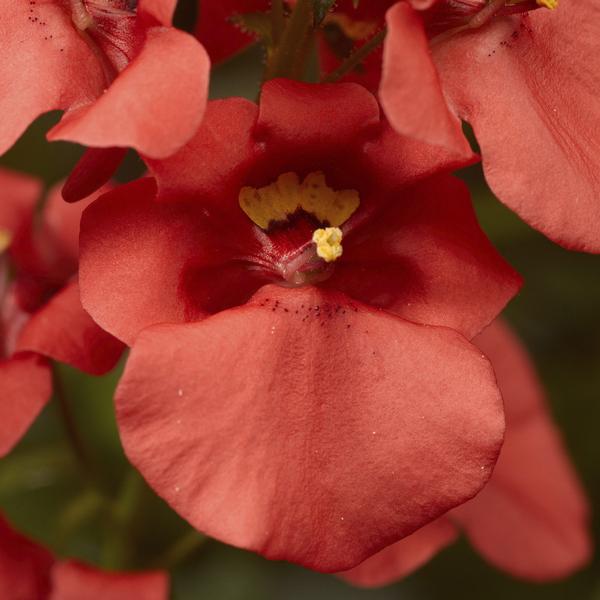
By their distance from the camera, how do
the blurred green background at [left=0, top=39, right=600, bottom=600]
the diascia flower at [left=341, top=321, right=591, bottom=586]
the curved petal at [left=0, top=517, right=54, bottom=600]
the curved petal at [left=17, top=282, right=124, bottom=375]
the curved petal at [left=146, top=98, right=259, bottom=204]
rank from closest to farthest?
the curved petal at [left=146, top=98, right=259, bottom=204]
the curved petal at [left=17, top=282, right=124, bottom=375]
the curved petal at [left=0, top=517, right=54, bottom=600]
the diascia flower at [left=341, top=321, right=591, bottom=586]
the blurred green background at [left=0, top=39, right=600, bottom=600]

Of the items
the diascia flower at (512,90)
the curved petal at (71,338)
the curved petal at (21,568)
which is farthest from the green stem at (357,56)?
the curved petal at (21,568)

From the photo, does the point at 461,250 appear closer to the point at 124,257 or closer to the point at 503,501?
the point at 124,257

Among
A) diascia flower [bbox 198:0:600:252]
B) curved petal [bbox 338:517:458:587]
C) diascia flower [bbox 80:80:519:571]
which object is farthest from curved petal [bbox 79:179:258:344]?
curved petal [bbox 338:517:458:587]

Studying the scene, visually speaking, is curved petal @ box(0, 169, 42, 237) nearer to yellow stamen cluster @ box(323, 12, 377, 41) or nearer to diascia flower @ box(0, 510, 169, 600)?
diascia flower @ box(0, 510, 169, 600)

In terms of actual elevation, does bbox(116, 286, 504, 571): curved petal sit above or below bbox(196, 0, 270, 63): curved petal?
below

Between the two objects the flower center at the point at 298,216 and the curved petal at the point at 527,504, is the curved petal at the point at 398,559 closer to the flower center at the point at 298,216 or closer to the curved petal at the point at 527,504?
the curved petal at the point at 527,504

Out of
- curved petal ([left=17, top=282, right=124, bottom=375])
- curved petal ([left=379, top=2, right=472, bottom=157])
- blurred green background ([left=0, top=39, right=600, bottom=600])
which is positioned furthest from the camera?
blurred green background ([left=0, top=39, right=600, bottom=600])

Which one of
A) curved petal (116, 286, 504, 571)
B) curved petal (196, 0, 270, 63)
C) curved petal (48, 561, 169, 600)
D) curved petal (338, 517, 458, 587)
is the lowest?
curved petal (338, 517, 458, 587)
